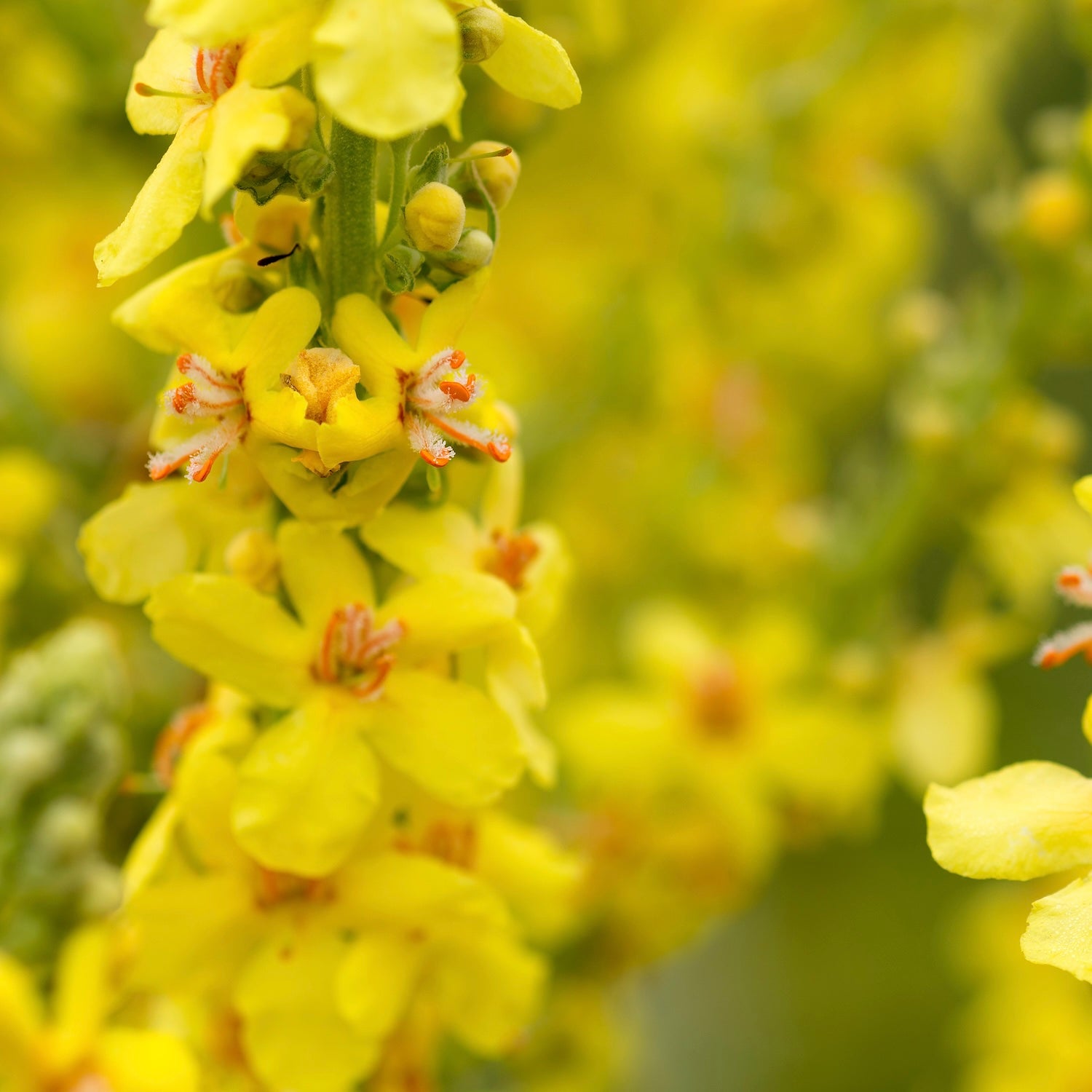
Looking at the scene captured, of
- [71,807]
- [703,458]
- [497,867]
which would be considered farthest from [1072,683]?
[71,807]

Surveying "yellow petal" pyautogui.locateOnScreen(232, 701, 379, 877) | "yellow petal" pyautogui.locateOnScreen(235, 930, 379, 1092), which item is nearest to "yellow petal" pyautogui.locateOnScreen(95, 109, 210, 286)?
"yellow petal" pyautogui.locateOnScreen(232, 701, 379, 877)

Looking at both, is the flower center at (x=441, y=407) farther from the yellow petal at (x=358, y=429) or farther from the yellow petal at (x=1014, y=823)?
the yellow petal at (x=1014, y=823)

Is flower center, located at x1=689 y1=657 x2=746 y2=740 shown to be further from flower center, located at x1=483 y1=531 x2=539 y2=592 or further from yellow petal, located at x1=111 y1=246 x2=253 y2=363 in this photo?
yellow petal, located at x1=111 y1=246 x2=253 y2=363

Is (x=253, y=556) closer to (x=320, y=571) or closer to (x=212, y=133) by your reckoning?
(x=320, y=571)

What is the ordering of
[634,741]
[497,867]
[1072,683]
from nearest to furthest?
1. [497,867]
2. [634,741]
3. [1072,683]

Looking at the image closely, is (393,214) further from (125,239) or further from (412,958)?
(412,958)
